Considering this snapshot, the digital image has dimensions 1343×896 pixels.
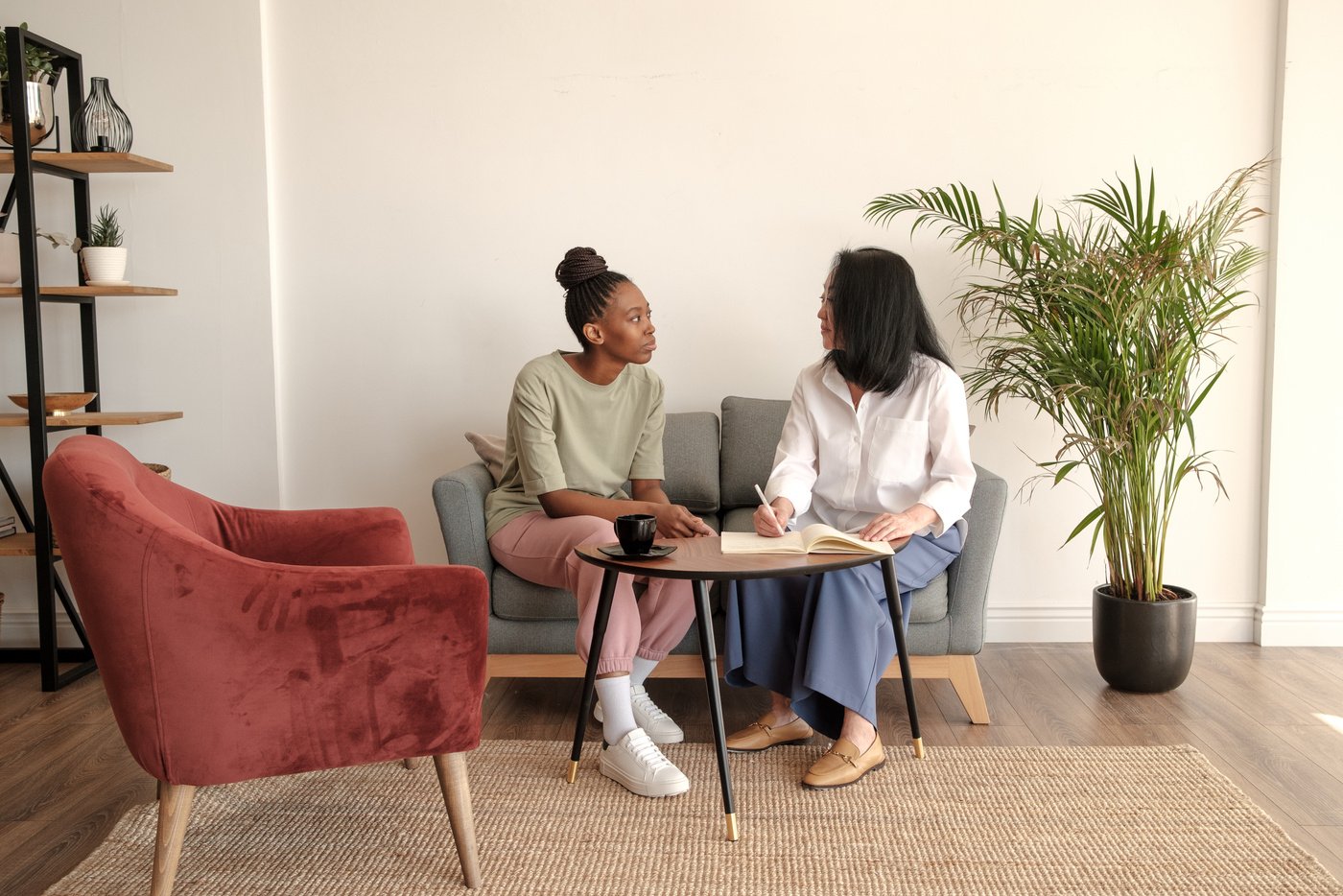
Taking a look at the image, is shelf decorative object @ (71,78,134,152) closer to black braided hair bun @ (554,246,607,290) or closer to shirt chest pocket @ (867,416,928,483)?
black braided hair bun @ (554,246,607,290)

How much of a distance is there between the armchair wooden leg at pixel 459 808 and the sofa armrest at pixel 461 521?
89cm

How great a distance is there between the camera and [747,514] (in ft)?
10.0

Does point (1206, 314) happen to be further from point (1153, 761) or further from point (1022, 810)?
point (1022, 810)

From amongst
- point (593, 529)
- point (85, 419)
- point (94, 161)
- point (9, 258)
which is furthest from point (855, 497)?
point (9, 258)

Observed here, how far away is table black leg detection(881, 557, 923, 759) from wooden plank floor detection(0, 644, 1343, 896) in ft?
0.49

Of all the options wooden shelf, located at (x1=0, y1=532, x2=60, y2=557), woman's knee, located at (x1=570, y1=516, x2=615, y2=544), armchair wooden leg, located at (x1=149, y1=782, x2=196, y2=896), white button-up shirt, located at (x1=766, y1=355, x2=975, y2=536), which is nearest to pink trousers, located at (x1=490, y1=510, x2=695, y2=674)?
woman's knee, located at (x1=570, y1=516, x2=615, y2=544)

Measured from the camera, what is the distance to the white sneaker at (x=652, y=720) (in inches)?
97.0

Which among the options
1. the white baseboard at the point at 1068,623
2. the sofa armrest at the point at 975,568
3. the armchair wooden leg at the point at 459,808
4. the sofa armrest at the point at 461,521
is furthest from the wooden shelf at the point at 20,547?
the white baseboard at the point at 1068,623

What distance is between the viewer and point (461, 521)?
2656 millimetres

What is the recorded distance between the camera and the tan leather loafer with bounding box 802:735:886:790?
2.21 m

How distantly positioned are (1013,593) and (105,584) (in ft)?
8.84

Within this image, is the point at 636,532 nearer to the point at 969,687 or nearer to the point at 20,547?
the point at 969,687

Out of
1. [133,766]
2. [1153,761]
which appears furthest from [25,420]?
[1153,761]

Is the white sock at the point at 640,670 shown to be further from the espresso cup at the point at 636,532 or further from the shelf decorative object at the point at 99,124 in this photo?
the shelf decorative object at the point at 99,124
